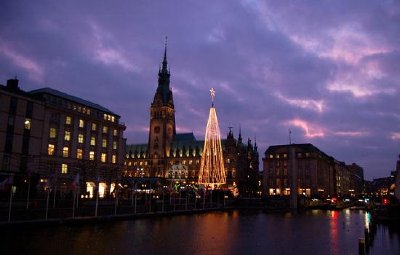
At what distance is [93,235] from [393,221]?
6470 cm

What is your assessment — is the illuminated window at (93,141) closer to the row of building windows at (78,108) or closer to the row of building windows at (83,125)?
the row of building windows at (83,125)

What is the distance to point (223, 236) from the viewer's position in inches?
2229

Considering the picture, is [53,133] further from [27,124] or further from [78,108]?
[78,108]

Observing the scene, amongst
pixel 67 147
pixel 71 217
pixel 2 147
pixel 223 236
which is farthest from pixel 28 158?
pixel 223 236

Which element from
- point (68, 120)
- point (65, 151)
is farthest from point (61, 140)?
point (68, 120)

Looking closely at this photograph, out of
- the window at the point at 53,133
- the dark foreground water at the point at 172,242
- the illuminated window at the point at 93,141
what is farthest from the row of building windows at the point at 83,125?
the dark foreground water at the point at 172,242

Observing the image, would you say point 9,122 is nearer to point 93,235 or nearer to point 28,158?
point 28,158

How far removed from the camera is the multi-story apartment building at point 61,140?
98.6 metres

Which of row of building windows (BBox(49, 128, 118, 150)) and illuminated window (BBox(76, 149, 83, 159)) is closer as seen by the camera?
row of building windows (BBox(49, 128, 118, 150))

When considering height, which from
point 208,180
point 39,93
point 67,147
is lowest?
point 208,180

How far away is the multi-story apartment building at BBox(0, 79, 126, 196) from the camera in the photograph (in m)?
98.6

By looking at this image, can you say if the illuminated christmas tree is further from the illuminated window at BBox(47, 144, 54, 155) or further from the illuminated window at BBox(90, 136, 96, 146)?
the illuminated window at BBox(47, 144, 54, 155)

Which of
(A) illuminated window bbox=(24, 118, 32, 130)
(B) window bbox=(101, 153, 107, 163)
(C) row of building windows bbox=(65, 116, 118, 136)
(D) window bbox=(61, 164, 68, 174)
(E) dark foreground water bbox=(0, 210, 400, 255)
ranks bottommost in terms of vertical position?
(E) dark foreground water bbox=(0, 210, 400, 255)

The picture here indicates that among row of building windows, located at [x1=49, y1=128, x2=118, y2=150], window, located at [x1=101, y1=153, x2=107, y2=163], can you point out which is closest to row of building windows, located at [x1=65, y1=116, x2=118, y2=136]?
row of building windows, located at [x1=49, y1=128, x2=118, y2=150]
